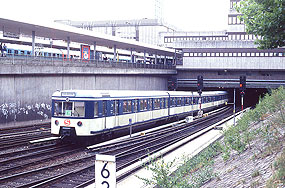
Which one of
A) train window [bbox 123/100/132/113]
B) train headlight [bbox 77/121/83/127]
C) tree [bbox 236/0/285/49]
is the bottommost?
train headlight [bbox 77/121/83/127]

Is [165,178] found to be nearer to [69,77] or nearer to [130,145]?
[130,145]

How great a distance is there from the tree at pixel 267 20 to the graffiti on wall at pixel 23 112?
1844 cm

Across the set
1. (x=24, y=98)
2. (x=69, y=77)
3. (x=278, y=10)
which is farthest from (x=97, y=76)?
(x=278, y=10)

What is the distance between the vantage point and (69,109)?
18688 millimetres

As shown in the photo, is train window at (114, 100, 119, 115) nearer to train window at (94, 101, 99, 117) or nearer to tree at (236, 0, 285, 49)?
train window at (94, 101, 99, 117)

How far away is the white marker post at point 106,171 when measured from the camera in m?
6.05

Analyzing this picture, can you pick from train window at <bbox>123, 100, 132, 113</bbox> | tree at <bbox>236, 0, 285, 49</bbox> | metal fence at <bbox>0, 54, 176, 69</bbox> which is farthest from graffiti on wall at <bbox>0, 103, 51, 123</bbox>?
tree at <bbox>236, 0, 285, 49</bbox>

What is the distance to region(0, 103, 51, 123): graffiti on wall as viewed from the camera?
26375 mm

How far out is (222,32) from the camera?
10025 cm

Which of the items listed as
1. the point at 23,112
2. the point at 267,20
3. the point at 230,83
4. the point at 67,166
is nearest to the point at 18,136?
the point at 23,112

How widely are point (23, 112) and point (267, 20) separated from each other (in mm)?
20867

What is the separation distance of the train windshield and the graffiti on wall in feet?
30.0

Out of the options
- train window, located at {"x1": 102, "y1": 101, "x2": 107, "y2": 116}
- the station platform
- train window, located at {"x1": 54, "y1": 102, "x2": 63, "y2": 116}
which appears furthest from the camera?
train window, located at {"x1": 102, "y1": 101, "x2": 107, "y2": 116}

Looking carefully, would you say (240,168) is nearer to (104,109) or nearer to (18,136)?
(104,109)
